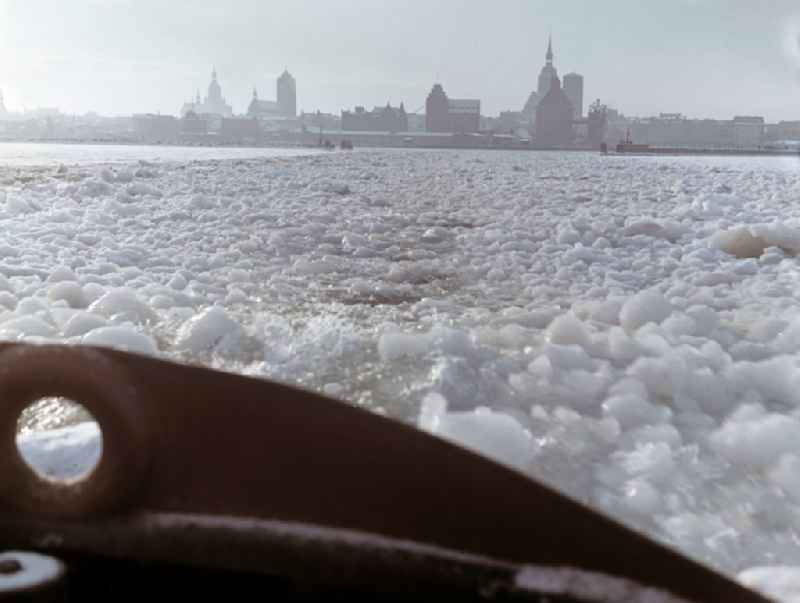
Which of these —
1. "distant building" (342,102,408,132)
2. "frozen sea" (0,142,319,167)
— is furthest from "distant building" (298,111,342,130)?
"frozen sea" (0,142,319,167)

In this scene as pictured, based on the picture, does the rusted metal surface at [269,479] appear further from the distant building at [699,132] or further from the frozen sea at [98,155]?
the distant building at [699,132]

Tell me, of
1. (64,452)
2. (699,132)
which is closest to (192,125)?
(699,132)

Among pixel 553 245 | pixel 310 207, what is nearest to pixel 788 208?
pixel 553 245

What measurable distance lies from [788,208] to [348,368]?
831 centimetres

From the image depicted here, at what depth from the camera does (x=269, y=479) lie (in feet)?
3.52

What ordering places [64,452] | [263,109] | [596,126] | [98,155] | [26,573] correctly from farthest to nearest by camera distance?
[263,109]
[596,126]
[98,155]
[64,452]
[26,573]

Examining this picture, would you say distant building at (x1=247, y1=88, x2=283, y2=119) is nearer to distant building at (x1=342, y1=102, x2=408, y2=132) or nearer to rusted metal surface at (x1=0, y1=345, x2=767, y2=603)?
distant building at (x1=342, y1=102, x2=408, y2=132)

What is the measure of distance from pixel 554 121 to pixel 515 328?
4238 inches

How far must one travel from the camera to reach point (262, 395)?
112 centimetres

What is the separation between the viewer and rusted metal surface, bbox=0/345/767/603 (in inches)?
39.8

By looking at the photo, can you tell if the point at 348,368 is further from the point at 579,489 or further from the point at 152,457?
the point at 152,457

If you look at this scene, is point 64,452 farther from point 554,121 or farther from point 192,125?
point 192,125

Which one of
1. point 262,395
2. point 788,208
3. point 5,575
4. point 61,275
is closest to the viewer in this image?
point 5,575

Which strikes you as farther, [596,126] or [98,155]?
[596,126]
